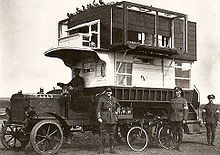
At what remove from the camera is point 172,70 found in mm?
16453

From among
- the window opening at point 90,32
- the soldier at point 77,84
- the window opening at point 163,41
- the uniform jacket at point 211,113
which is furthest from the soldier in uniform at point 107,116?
the window opening at point 163,41

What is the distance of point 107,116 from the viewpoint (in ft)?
40.2

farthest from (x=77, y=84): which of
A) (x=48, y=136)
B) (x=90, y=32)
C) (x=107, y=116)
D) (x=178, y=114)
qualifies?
(x=178, y=114)

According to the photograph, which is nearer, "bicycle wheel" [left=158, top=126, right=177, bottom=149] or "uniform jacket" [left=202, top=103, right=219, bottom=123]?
"bicycle wheel" [left=158, top=126, right=177, bottom=149]

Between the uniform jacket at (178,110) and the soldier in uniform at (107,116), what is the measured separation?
7.29 feet

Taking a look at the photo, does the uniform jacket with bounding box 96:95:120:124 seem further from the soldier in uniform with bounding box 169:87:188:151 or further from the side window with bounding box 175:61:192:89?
the side window with bounding box 175:61:192:89

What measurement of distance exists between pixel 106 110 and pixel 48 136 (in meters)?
2.08

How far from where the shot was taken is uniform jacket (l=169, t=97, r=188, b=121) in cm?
1331

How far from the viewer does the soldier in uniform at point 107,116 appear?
12.2m

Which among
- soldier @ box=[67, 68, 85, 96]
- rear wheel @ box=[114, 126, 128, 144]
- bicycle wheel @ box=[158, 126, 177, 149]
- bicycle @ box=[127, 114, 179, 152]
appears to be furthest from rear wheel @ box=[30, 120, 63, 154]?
bicycle wheel @ box=[158, 126, 177, 149]

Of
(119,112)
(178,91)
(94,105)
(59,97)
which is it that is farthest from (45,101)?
(178,91)

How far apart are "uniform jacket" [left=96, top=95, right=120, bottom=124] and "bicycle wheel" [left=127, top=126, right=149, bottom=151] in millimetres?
1338

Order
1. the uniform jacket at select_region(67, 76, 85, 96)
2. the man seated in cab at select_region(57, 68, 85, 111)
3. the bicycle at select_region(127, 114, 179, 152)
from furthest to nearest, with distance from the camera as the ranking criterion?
the uniform jacket at select_region(67, 76, 85, 96)
the man seated in cab at select_region(57, 68, 85, 111)
the bicycle at select_region(127, 114, 179, 152)

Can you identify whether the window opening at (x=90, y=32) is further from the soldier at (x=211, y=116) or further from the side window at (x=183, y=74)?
the soldier at (x=211, y=116)
